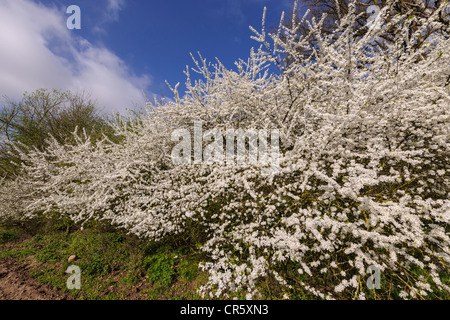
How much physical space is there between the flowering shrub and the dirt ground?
1.89 metres

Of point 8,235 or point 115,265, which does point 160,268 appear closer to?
point 115,265

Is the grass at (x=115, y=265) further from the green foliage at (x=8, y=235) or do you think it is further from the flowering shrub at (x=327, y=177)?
the green foliage at (x=8, y=235)

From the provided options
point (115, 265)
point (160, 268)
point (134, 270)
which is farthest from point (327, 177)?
point (115, 265)

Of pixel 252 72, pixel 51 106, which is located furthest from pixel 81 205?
pixel 51 106

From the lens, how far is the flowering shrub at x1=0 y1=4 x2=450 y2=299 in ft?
7.86

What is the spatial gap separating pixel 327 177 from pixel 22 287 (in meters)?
7.20

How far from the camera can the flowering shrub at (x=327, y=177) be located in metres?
2.39

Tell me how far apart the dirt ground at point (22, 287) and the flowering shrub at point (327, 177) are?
6.22ft

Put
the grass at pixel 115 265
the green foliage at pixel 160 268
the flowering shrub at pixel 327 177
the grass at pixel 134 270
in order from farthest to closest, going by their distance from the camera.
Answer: the green foliage at pixel 160 268
the grass at pixel 115 265
the grass at pixel 134 270
the flowering shrub at pixel 327 177

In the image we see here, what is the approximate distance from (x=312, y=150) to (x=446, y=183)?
190cm

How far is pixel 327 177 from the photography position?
2354mm

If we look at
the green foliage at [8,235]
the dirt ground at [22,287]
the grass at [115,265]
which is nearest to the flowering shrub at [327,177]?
the grass at [115,265]

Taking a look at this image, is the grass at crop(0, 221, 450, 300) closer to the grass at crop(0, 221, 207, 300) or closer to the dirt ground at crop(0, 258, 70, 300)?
the grass at crop(0, 221, 207, 300)

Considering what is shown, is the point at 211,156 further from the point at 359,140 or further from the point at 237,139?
the point at 359,140
